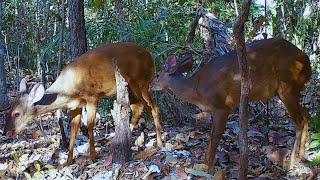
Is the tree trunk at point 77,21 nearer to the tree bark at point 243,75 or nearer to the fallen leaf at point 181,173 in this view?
the fallen leaf at point 181,173

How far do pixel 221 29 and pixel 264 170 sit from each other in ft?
9.22

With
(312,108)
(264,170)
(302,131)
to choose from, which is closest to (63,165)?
(264,170)

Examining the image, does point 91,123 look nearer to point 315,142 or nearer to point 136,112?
point 136,112

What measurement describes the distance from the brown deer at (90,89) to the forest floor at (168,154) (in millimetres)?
315

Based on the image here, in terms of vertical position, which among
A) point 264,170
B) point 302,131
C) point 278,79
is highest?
point 278,79

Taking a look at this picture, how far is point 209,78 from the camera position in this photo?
6309 millimetres

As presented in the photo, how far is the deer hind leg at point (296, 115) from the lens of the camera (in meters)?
6.17

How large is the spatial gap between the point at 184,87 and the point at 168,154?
34.1 inches

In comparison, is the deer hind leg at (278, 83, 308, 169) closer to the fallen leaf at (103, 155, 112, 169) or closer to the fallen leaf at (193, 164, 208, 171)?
the fallen leaf at (193, 164, 208, 171)

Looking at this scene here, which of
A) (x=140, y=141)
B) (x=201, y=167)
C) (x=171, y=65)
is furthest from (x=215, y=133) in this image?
(x=140, y=141)

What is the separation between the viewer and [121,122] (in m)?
6.27

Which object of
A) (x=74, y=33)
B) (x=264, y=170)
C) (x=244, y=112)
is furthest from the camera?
(x=74, y=33)

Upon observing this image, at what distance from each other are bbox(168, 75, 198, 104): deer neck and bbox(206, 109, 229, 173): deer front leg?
17.9 inches

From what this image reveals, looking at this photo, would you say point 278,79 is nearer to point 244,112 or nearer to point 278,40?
point 278,40
